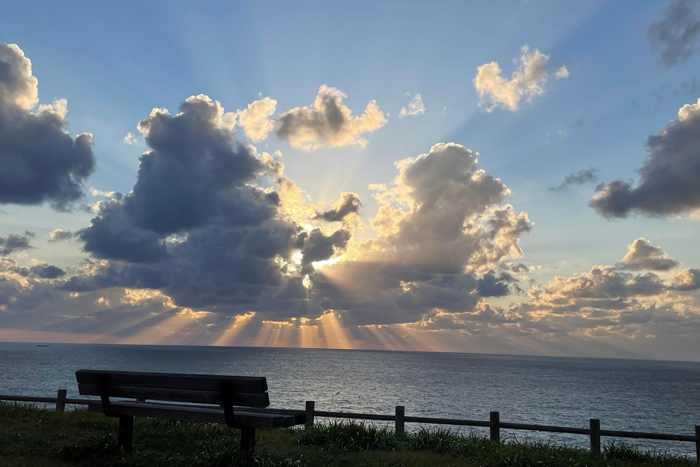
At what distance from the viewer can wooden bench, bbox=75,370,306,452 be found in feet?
25.3

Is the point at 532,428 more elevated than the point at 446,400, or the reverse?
the point at 532,428

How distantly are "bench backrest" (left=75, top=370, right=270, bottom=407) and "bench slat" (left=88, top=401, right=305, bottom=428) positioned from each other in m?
0.22

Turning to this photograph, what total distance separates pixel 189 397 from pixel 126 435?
1.84 metres

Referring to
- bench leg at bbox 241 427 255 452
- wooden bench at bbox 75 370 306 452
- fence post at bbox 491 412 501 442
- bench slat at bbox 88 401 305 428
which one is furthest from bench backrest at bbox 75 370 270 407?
fence post at bbox 491 412 501 442

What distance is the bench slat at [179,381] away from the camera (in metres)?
7.62

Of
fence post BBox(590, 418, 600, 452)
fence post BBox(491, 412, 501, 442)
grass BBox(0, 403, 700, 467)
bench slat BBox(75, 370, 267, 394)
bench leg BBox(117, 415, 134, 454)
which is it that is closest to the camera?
bench slat BBox(75, 370, 267, 394)

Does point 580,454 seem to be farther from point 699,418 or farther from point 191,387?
point 699,418

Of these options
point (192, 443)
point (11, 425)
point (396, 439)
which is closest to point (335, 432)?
point (396, 439)

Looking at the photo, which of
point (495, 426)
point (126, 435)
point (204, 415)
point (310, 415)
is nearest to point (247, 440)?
point (204, 415)

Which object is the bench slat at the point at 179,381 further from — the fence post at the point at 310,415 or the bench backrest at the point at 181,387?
the fence post at the point at 310,415

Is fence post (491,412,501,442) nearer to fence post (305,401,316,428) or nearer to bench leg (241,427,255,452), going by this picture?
A: fence post (305,401,316,428)

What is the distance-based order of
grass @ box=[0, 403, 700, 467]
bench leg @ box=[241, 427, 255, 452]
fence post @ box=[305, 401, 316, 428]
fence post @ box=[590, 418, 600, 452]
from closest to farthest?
bench leg @ box=[241, 427, 255, 452] < grass @ box=[0, 403, 700, 467] < fence post @ box=[590, 418, 600, 452] < fence post @ box=[305, 401, 316, 428]

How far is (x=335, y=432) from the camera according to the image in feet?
35.3

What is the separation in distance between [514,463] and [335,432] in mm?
3839
